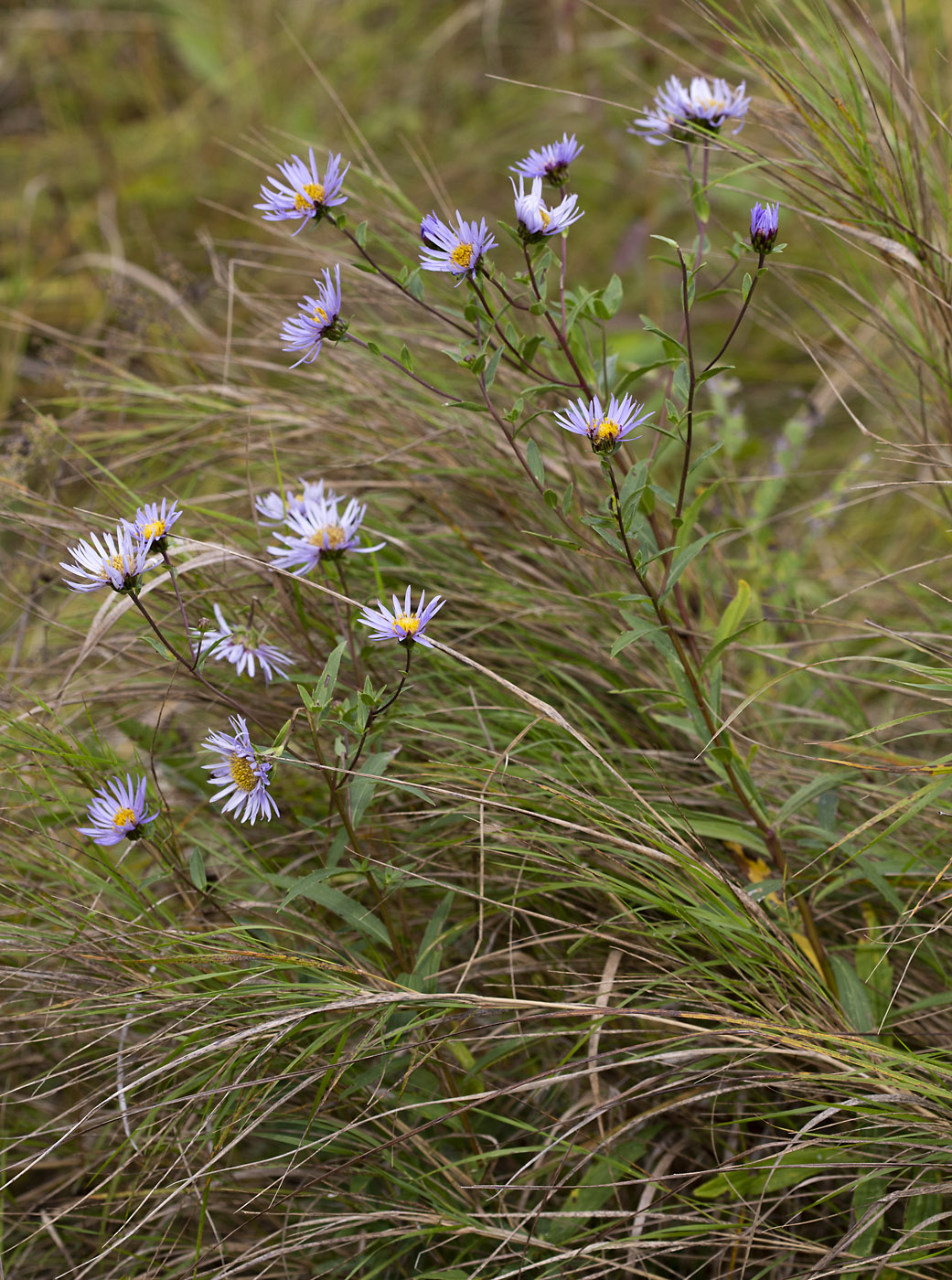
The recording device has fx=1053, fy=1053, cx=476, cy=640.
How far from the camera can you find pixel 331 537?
115 centimetres

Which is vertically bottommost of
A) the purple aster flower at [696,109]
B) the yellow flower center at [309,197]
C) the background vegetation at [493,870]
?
the background vegetation at [493,870]

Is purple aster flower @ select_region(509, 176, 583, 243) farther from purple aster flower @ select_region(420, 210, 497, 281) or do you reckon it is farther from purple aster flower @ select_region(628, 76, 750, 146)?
purple aster flower @ select_region(628, 76, 750, 146)

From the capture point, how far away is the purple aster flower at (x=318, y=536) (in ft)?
3.77

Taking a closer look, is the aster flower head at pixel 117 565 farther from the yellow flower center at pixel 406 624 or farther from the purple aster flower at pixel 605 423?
the purple aster flower at pixel 605 423

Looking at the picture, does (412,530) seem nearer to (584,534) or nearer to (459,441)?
(459,441)

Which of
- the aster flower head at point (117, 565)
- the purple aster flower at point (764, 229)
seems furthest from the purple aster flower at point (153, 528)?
the purple aster flower at point (764, 229)

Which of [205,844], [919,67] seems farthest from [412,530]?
[919,67]

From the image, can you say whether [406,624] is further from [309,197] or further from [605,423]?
[309,197]

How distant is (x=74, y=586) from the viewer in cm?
104

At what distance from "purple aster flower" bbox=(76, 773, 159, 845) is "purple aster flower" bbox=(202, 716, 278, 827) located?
8 centimetres

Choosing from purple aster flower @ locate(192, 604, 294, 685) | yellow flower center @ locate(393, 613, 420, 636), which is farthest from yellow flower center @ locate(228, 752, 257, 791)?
yellow flower center @ locate(393, 613, 420, 636)

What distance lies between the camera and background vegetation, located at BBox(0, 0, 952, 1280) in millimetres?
1021

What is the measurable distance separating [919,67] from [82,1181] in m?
3.30

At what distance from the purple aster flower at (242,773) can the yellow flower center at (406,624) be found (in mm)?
173
